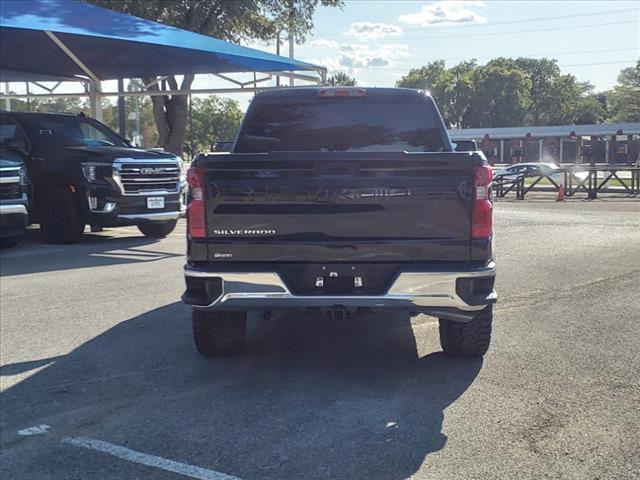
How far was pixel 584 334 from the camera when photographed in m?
5.88

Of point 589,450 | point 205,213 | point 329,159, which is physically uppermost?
point 329,159

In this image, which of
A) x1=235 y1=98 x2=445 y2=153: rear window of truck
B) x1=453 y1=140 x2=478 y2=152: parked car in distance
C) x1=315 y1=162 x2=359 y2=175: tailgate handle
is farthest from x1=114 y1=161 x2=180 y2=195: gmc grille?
x1=315 y1=162 x2=359 y2=175: tailgate handle

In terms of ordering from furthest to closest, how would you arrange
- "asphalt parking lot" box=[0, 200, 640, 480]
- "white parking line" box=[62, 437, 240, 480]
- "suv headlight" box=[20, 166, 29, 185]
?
"suv headlight" box=[20, 166, 29, 185]
"asphalt parking lot" box=[0, 200, 640, 480]
"white parking line" box=[62, 437, 240, 480]

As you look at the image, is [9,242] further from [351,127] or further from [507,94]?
[507,94]

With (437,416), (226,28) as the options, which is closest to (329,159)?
(437,416)

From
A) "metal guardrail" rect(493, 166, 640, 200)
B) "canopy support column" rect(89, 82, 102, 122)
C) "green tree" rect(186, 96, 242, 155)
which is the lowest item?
"metal guardrail" rect(493, 166, 640, 200)

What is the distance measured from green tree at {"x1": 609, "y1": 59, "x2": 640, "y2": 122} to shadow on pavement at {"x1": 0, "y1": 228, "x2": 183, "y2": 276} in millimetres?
90651

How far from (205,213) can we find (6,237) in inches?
292

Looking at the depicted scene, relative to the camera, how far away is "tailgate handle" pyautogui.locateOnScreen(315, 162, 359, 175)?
436 centimetres

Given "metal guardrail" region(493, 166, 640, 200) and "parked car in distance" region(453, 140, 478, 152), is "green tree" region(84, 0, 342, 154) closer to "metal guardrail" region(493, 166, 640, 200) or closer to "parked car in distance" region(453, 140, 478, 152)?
"metal guardrail" region(493, 166, 640, 200)

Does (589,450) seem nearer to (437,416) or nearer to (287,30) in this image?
(437,416)

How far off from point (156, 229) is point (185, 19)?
36.8ft

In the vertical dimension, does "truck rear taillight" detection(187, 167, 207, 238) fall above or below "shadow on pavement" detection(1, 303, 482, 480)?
above

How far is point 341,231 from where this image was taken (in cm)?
441
